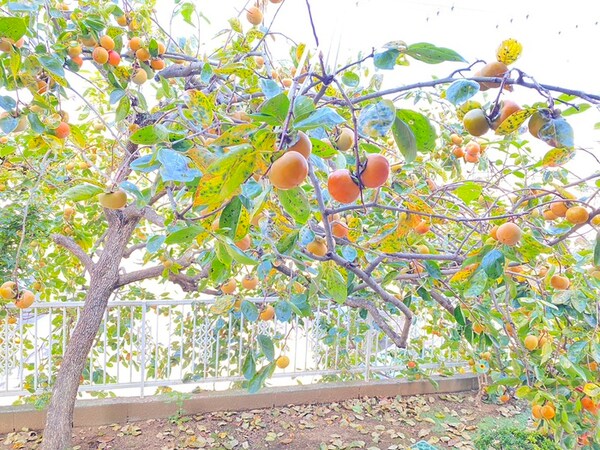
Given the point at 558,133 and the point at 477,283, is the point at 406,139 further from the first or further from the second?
the point at 477,283

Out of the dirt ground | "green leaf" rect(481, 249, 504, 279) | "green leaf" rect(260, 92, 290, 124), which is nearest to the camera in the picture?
"green leaf" rect(260, 92, 290, 124)

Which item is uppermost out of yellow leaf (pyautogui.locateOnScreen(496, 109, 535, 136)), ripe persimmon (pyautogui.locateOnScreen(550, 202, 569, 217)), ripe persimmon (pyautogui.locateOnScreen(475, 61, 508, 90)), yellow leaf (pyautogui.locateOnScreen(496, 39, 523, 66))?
yellow leaf (pyautogui.locateOnScreen(496, 39, 523, 66))

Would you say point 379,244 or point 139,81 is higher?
point 139,81

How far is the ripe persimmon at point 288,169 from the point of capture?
0.47m

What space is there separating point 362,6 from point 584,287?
114 cm

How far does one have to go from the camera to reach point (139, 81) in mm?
1347

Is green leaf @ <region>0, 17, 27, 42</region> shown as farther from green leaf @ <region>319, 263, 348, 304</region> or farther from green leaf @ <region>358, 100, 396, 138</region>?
green leaf @ <region>319, 263, 348, 304</region>

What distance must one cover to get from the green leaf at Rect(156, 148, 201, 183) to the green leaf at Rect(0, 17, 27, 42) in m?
0.34

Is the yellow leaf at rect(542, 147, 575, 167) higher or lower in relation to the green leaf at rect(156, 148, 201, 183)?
higher

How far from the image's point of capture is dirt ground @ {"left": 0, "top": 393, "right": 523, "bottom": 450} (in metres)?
2.38

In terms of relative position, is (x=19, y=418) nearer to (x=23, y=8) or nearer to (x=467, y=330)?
(x=23, y=8)

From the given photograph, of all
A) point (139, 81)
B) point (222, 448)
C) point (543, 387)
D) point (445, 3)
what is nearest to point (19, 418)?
point (222, 448)

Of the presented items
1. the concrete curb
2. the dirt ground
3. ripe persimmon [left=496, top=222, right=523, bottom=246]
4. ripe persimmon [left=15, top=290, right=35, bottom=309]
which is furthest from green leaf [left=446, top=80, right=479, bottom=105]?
the concrete curb

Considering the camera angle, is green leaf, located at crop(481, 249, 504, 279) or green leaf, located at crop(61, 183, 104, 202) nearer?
green leaf, located at crop(61, 183, 104, 202)
